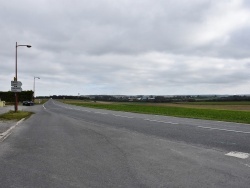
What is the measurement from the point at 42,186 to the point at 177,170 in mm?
2819

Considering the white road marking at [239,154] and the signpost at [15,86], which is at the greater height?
the signpost at [15,86]

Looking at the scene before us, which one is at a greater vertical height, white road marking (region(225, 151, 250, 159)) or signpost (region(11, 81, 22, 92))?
signpost (region(11, 81, 22, 92))

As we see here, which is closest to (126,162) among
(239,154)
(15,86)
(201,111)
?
(239,154)

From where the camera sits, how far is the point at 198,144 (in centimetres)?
1036

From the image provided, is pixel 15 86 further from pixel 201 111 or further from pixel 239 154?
pixel 239 154

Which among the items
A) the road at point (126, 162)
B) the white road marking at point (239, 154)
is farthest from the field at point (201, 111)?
the white road marking at point (239, 154)

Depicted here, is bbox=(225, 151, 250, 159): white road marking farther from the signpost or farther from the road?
the signpost

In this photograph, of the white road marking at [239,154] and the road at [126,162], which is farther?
the white road marking at [239,154]

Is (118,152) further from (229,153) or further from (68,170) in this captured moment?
(229,153)

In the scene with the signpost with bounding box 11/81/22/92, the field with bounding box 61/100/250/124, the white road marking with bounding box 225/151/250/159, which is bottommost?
the white road marking with bounding box 225/151/250/159

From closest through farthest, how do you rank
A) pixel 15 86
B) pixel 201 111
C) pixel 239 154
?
1. pixel 239 154
2. pixel 15 86
3. pixel 201 111

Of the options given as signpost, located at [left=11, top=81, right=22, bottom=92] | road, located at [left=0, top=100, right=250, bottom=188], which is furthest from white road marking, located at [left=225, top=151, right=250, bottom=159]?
signpost, located at [left=11, top=81, right=22, bottom=92]

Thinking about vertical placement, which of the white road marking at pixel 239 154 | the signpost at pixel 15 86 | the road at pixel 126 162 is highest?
the signpost at pixel 15 86

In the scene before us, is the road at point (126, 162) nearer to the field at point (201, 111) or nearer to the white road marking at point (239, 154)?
the white road marking at point (239, 154)
